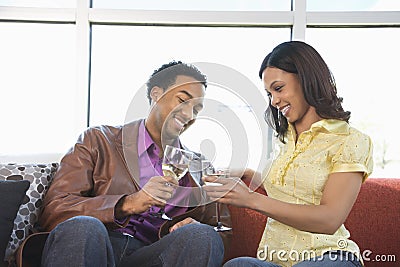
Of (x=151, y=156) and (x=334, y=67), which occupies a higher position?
(x=334, y=67)

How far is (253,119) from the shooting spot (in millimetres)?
2416

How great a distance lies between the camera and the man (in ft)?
5.83

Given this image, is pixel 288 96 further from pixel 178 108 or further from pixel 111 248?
pixel 111 248

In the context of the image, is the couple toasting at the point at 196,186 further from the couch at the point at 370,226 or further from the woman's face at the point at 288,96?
the couch at the point at 370,226

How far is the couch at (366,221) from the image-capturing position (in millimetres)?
2316

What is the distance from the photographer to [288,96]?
2.00 metres

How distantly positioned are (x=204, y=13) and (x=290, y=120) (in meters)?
1.23

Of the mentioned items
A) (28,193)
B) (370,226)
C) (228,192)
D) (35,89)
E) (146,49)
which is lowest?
(370,226)

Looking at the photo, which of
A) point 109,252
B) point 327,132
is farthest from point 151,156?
point 327,132

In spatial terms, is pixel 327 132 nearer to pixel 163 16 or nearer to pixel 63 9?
pixel 163 16

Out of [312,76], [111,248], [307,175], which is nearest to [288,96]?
[312,76]

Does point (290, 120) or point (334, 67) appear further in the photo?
point (334, 67)

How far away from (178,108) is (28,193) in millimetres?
661

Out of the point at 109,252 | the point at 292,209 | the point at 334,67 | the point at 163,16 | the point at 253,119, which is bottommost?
the point at 109,252
